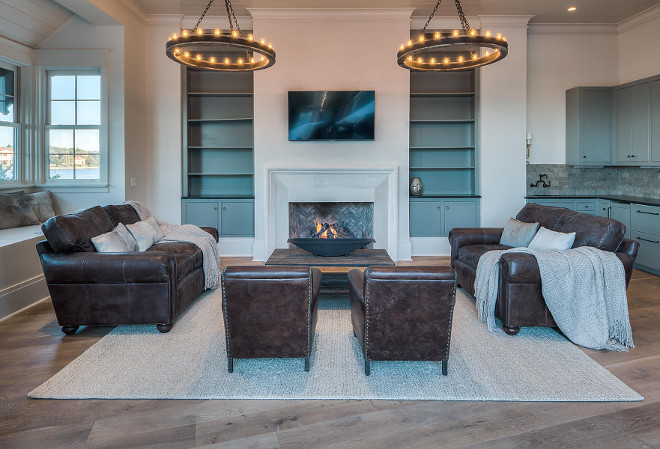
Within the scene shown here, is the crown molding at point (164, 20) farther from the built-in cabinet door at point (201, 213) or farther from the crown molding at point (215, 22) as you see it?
the built-in cabinet door at point (201, 213)

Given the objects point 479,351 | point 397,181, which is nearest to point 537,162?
point 397,181

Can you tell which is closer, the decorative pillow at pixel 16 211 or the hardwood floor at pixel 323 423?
the hardwood floor at pixel 323 423

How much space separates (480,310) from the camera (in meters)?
4.02

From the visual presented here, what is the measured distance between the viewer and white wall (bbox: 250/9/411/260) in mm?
6621

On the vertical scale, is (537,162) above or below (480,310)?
above

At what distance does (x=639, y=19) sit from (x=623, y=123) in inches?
56.6

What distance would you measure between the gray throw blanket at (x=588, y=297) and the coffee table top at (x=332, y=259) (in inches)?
53.8

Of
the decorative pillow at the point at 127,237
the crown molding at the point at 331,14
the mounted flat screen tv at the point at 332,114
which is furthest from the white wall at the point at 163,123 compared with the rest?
the decorative pillow at the point at 127,237

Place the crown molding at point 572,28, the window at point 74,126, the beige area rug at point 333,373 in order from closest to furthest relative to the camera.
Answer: the beige area rug at point 333,373 < the window at point 74,126 < the crown molding at point 572,28

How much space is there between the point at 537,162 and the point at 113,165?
5929 mm

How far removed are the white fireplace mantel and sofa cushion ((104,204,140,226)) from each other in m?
1.97

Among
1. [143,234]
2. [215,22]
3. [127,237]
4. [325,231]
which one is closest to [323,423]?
[127,237]

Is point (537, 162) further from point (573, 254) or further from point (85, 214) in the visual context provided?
point (85, 214)

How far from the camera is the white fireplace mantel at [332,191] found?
6.74m
